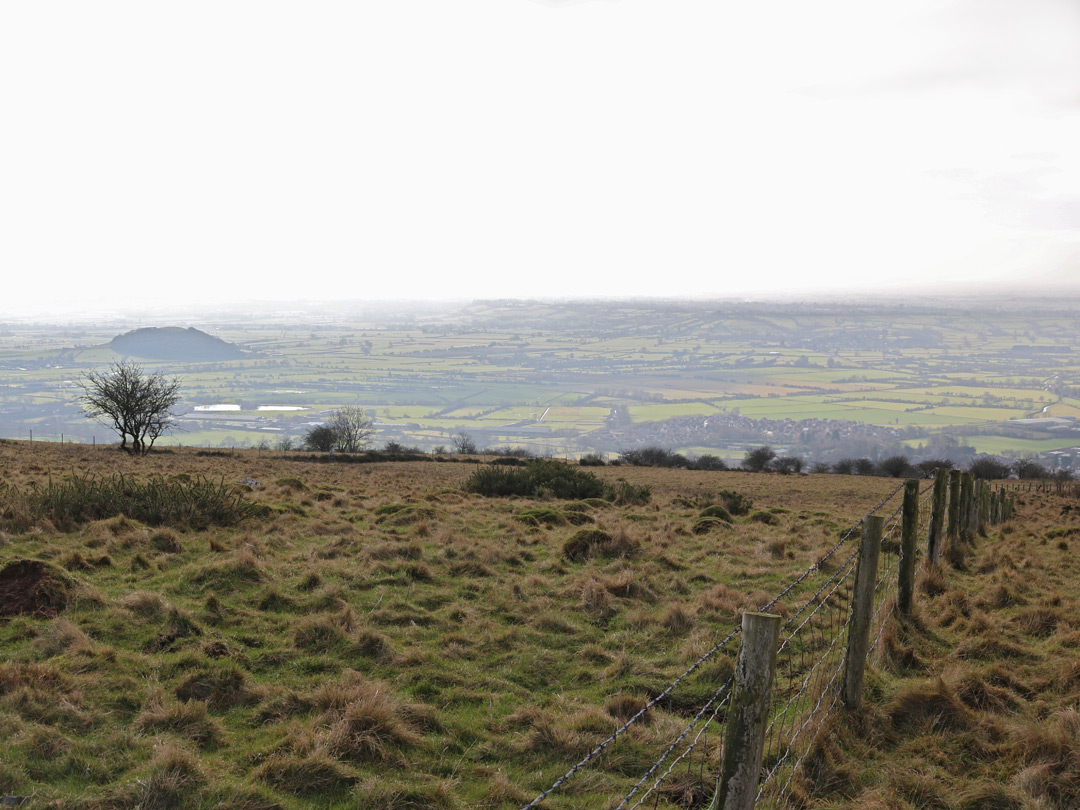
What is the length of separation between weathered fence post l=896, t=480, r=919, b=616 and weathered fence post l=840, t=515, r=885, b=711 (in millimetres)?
2304

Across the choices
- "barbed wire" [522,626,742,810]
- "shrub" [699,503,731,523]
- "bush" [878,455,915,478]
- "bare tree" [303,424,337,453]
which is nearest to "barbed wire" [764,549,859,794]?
"barbed wire" [522,626,742,810]

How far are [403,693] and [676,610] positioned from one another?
3985mm

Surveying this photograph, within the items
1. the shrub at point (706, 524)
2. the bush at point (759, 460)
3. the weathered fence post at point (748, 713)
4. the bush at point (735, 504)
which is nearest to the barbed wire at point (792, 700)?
the weathered fence post at point (748, 713)

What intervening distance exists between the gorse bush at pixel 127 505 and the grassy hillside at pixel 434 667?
0.13 metres

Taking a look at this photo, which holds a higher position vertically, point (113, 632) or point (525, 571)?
point (113, 632)

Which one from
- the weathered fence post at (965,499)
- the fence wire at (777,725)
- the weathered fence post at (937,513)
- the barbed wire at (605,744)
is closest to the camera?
the barbed wire at (605,744)

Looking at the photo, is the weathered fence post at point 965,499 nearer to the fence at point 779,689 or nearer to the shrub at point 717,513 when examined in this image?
the fence at point 779,689

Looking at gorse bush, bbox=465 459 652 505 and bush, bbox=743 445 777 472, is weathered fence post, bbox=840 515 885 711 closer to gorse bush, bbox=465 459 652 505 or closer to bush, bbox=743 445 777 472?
gorse bush, bbox=465 459 652 505

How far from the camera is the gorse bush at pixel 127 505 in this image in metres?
12.0

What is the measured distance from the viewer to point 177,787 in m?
4.70

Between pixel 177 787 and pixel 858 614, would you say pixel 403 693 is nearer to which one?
pixel 177 787

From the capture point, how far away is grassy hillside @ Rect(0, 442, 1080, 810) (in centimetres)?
502

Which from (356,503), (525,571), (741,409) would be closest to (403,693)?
(525,571)

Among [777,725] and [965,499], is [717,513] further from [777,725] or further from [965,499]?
[777,725]
